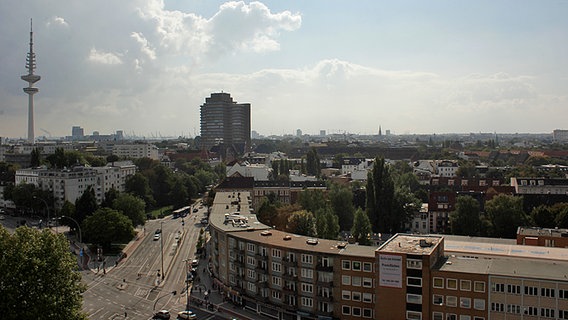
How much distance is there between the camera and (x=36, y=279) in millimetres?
31469

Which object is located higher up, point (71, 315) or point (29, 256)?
point (29, 256)

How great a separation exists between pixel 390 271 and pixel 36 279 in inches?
794

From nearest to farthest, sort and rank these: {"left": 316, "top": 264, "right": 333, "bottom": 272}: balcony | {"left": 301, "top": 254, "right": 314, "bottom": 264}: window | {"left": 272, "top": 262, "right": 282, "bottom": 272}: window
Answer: {"left": 316, "top": 264, "right": 333, "bottom": 272}: balcony, {"left": 301, "top": 254, "right": 314, "bottom": 264}: window, {"left": 272, "top": 262, "right": 282, "bottom": 272}: window

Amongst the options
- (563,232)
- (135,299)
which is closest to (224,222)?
(135,299)

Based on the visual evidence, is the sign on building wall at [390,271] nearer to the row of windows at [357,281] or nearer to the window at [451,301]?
the row of windows at [357,281]

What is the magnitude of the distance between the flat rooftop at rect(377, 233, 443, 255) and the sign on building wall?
0.64 m

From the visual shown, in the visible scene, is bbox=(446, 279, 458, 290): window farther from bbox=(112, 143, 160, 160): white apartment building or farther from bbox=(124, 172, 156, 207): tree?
bbox=(112, 143, 160, 160): white apartment building

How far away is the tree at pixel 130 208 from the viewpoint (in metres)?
72.4

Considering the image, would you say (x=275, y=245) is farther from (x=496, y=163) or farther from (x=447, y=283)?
(x=496, y=163)

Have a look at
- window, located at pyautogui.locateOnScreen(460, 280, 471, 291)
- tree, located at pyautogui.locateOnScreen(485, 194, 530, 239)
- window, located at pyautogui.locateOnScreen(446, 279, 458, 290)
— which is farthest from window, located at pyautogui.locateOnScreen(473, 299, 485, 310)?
tree, located at pyautogui.locateOnScreen(485, 194, 530, 239)

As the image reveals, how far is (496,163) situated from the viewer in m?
155

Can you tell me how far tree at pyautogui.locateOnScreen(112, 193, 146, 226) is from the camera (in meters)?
72.4

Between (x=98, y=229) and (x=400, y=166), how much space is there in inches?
3524

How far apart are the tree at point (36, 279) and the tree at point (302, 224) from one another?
90.5 feet
